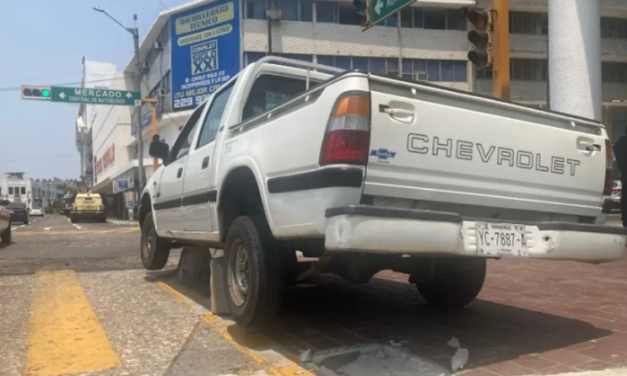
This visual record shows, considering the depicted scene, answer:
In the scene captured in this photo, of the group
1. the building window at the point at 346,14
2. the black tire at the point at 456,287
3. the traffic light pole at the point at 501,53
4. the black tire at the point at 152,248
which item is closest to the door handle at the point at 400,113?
the black tire at the point at 456,287

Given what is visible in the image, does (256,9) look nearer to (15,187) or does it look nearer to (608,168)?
(608,168)

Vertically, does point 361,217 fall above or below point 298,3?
below

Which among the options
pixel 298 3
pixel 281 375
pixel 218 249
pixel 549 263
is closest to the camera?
pixel 281 375

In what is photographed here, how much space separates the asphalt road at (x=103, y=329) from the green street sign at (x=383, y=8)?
21.0ft

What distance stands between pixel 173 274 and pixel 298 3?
27630mm

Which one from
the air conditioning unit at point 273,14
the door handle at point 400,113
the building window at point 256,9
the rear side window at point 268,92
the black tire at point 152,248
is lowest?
the black tire at point 152,248

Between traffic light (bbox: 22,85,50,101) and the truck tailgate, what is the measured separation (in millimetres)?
25771

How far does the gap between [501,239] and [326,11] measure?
31544 mm

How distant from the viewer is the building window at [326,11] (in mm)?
33438

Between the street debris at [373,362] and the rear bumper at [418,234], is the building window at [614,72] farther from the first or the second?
the street debris at [373,362]

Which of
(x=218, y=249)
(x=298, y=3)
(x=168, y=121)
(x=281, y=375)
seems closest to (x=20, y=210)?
(x=168, y=121)

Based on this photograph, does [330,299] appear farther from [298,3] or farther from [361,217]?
[298,3]

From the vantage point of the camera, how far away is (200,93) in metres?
34.0

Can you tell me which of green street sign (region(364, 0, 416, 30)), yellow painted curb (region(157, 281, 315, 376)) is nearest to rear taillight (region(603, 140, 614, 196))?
yellow painted curb (region(157, 281, 315, 376))
